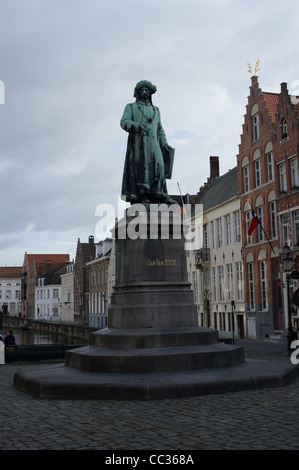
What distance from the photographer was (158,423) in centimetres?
623

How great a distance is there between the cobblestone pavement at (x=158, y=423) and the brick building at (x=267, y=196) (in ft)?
67.6

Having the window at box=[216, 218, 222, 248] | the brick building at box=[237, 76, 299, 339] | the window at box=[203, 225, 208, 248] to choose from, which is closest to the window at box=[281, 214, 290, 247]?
the brick building at box=[237, 76, 299, 339]

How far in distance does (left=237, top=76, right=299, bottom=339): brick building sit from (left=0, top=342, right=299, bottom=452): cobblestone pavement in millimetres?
20606

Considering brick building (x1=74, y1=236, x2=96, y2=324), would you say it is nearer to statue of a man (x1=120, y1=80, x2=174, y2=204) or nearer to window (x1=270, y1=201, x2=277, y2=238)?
window (x1=270, y1=201, x2=277, y2=238)

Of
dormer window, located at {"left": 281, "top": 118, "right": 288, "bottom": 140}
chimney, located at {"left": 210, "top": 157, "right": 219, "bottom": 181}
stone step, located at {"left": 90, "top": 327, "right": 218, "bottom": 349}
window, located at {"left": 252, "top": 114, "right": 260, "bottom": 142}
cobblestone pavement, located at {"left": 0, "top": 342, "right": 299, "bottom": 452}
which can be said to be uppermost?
chimney, located at {"left": 210, "top": 157, "right": 219, "bottom": 181}

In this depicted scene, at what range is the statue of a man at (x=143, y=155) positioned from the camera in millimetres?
11953

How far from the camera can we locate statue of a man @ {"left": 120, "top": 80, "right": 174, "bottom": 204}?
12.0 metres

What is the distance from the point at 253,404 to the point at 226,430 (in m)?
1.57

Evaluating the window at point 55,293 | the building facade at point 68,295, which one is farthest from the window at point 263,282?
the window at point 55,293

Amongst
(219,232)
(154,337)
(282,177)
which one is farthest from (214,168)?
(154,337)

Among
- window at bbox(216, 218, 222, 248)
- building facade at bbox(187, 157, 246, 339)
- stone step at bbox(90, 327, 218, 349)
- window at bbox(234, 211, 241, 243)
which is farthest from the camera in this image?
window at bbox(216, 218, 222, 248)

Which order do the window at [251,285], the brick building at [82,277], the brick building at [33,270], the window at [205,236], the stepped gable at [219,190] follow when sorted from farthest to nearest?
the brick building at [33,270] → the brick building at [82,277] → the window at [205,236] → the stepped gable at [219,190] → the window at [251,285]

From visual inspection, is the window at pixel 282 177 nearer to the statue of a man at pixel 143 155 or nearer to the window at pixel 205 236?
the window at pixel 205 236

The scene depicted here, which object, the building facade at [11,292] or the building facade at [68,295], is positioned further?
the building facade at [11,292]
